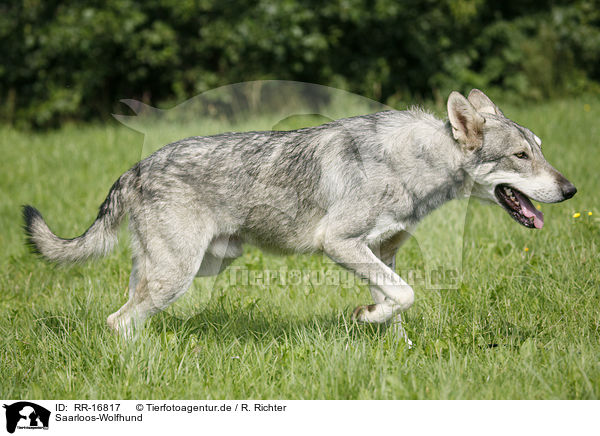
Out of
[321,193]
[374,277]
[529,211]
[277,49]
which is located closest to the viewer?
[374,277]

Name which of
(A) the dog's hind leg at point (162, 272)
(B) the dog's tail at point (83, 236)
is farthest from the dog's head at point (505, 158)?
(B) the dog's tail at point (83, 236)

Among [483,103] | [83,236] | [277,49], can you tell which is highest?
[277,49]

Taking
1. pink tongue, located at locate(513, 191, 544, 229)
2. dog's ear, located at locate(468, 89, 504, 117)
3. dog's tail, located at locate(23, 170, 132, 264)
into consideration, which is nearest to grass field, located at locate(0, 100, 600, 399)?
dog's tail, located at locate(23, 170, 132, 264)

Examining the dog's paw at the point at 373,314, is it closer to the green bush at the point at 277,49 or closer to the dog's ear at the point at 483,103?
the dog's ear at the point at 483,103

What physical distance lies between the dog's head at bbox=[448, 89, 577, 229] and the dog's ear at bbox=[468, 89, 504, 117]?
0.71 ft

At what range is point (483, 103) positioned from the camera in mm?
4105

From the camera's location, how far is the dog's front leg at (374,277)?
11.9 ft

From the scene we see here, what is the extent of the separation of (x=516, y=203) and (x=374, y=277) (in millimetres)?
1140

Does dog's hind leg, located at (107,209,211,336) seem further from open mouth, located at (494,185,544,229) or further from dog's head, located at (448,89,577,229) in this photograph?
open mouth, located at (494,185,544,229)

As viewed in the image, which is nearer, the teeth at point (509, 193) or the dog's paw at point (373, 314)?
the dog's paw at point (373, 314)

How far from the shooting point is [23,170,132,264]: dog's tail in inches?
160
